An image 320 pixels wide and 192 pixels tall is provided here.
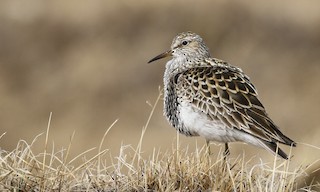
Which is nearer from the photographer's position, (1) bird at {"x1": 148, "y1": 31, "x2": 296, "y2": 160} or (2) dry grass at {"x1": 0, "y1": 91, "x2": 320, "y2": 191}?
(2) dry grass at {"x1": 0, "y1": 91, "x2": 320, "y2": 191}

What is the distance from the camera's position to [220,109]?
827cm

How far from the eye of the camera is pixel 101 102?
20031 mm

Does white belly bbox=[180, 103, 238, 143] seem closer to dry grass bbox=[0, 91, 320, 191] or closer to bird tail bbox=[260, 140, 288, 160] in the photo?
bird tail bbox=[260, 140, 288, 160]

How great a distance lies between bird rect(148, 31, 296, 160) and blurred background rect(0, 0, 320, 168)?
409 inches

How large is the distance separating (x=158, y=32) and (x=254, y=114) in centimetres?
1341

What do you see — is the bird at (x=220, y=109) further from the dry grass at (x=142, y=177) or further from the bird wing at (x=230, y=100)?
the dry grass at (x=142, y=177)

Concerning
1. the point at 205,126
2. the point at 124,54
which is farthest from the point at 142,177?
the point at 124,54

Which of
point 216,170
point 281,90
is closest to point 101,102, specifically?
point 281,90

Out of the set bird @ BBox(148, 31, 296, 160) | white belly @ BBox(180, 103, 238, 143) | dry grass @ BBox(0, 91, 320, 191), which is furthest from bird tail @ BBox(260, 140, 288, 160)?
dry grass @ BBox(0, 91, 320, 191)

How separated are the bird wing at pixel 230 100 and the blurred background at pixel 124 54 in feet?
34.4

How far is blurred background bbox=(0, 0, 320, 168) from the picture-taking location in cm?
1981

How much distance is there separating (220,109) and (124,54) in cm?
1295

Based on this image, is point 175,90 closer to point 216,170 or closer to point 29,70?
point 216,170

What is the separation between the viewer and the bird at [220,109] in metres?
8.05
